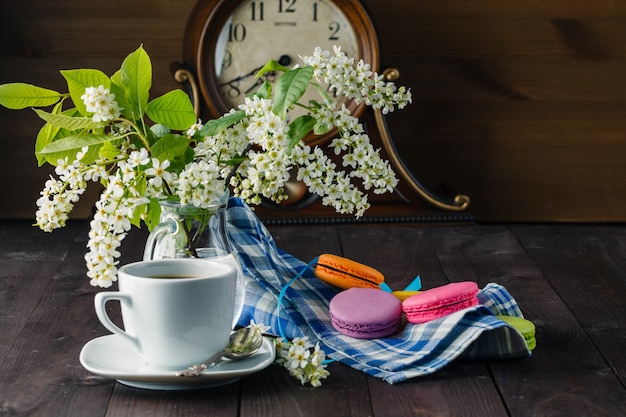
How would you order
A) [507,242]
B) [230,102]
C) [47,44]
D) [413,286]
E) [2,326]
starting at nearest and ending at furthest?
[2,326], [413,286], [507,242], [230,102], [47,44]

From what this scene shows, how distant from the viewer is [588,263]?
1.78 metres

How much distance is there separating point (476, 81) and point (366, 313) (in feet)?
4.35

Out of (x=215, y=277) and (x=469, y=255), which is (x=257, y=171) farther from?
(x=469, y=255)

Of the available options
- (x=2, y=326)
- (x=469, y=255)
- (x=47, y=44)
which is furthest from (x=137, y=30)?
(x=2, y=326)

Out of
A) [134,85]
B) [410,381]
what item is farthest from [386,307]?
[134,85]

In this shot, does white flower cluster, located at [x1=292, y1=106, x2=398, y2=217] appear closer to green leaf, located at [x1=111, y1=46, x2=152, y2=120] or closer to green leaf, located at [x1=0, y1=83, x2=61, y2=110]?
green leaf, located at [x1=111, y1=46, x2=152, y2=120]

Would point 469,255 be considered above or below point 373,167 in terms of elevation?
below

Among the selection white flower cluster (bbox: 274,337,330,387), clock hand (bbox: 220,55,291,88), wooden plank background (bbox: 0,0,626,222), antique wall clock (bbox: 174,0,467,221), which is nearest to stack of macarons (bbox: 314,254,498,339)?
white flower cluster (bbox: 274,337,330,387)

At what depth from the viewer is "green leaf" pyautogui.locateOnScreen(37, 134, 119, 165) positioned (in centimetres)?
102

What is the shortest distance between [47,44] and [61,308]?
1.13 meters

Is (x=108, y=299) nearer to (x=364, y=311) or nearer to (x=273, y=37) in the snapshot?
(x=364, y=311)

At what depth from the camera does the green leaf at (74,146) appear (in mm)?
1019

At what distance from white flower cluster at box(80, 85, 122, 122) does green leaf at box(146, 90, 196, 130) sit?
75mm

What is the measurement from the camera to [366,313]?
120cm
